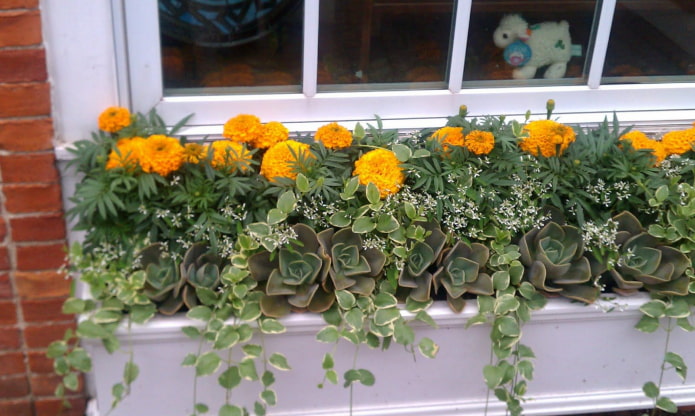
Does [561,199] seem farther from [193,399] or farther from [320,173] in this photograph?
[193,399]

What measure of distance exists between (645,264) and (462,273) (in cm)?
49

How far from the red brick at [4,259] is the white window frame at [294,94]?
34cm

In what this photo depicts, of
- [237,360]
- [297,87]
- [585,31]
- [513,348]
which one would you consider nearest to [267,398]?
[237,360]

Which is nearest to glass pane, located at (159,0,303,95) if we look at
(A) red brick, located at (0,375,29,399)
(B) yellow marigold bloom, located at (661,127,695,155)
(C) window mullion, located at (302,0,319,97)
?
(C) window mullion, located at (302,0,319,97)

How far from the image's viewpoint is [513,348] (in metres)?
1.80

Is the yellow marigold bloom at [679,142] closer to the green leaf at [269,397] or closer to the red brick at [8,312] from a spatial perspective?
the green leaf at [269,397]

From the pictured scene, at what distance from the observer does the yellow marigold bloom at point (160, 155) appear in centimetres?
165

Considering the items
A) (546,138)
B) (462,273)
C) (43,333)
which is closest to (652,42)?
(546,138)

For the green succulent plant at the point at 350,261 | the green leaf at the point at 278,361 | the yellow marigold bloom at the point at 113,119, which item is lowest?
the green leaf at the point at 278,361

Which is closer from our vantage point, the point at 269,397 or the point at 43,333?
the point at 269,397

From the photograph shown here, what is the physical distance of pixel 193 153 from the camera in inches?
66.9

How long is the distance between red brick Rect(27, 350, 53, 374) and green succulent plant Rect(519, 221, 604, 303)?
1331mm

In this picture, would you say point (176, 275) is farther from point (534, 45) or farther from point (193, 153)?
point (534, 45)

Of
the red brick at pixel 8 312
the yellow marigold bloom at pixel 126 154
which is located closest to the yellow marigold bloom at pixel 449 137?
the yellow marigold bloom at pixel 126 154
